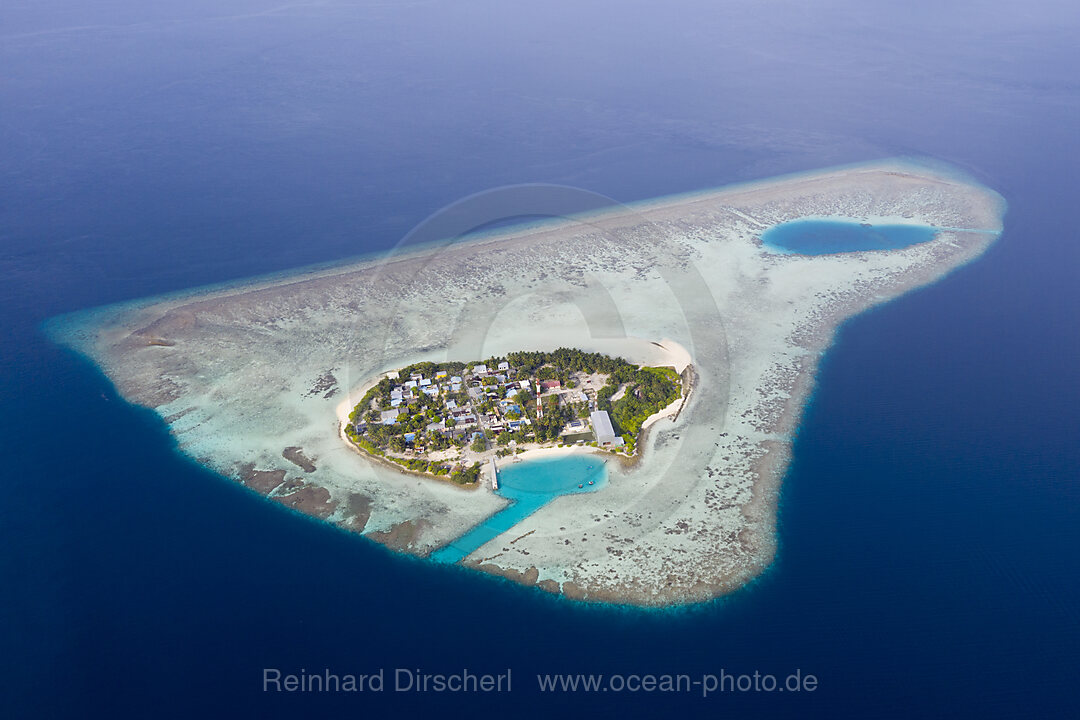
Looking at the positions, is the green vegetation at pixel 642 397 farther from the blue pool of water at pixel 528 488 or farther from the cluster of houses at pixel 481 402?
the blue pool of water at pixel 528 488

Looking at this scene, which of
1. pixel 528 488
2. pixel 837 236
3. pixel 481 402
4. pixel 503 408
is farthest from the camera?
pixel 837 236

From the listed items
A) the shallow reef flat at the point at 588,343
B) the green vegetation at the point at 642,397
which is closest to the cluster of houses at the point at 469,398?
the shallow reef flat at the point at 588,343

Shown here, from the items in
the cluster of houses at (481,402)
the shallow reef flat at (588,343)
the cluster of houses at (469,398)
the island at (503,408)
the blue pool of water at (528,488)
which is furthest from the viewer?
the cluster of houses at (469,398)

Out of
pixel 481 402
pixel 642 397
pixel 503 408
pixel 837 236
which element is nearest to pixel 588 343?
pixel 642 397

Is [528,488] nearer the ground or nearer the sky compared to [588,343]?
nearer the ground

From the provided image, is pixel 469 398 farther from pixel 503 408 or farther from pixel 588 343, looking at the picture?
→ pixel 588 343

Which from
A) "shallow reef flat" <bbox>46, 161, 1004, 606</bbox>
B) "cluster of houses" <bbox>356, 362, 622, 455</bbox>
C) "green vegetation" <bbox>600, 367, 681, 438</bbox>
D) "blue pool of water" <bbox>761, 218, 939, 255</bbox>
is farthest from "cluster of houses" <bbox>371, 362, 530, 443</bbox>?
"blue pool of water" <bbox>761, 218, 939, 255</bbox>
